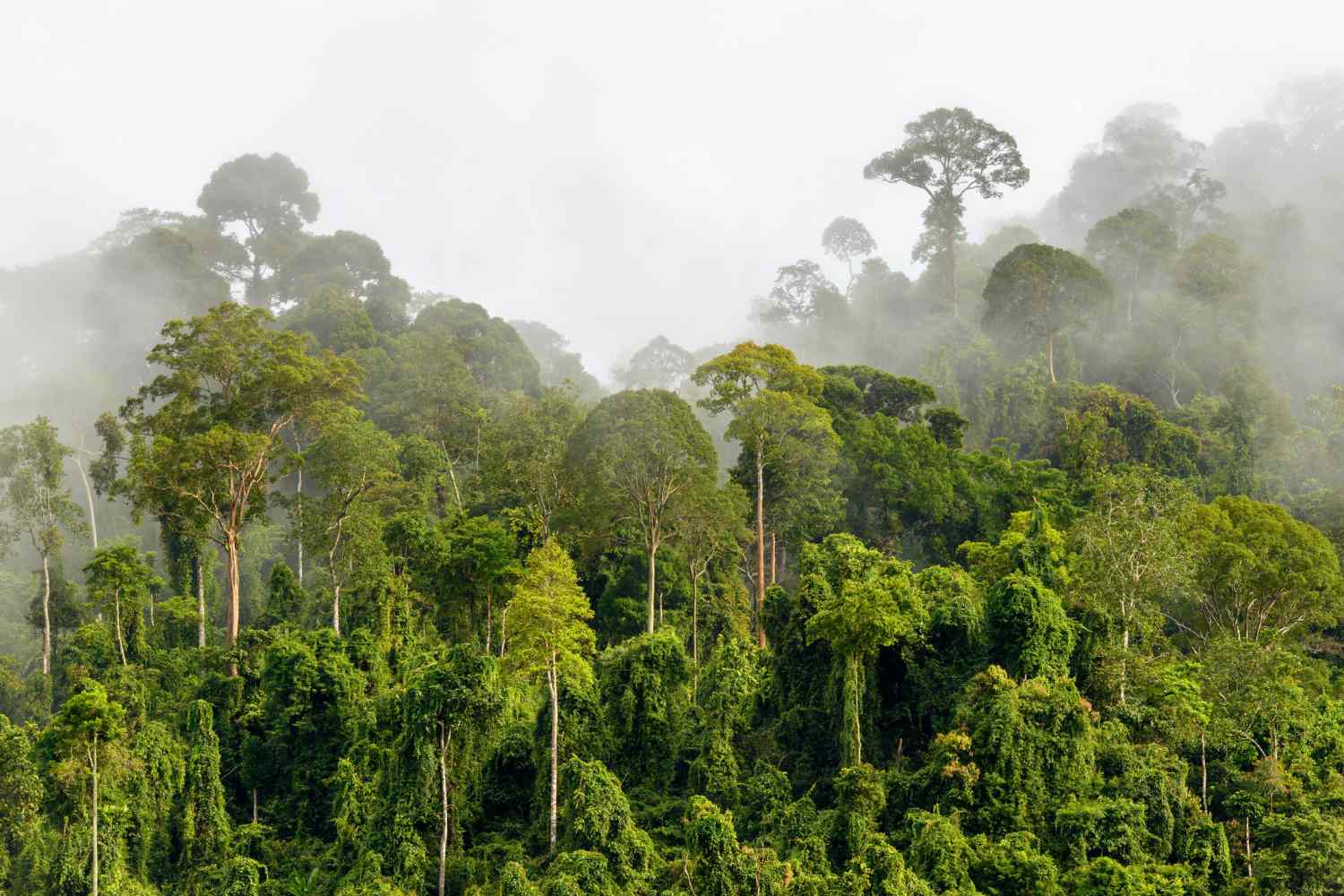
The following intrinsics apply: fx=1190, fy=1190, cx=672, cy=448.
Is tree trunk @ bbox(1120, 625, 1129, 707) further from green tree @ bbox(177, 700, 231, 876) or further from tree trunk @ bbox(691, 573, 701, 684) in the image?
green tree @ bbox(177, 700, 231, 876)

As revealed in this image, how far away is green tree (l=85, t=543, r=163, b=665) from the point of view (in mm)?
39156

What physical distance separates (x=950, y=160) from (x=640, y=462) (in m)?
39.7

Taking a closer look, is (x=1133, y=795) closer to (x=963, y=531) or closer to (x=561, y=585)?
(x=561, y=585)

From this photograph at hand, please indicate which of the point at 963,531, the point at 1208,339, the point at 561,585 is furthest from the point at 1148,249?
the point at 561,585

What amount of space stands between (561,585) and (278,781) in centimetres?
1227

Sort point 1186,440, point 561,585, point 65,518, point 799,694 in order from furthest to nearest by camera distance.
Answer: point 1186,440 → point 65,518 → point 799,694 → point 561,585

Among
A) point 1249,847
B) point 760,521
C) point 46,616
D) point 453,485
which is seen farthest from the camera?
point 453,485

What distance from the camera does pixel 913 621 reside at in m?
33.4

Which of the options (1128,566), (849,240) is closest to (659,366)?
(849,240)

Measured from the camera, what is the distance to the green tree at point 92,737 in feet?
96.9

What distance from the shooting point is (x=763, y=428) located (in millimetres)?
44125

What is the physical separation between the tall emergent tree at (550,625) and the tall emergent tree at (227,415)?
41.1ft

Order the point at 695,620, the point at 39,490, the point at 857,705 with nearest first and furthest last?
the point at 857,705 → the point at 695,620 → the point at 39,490

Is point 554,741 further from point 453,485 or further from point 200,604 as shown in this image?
point 453,485
